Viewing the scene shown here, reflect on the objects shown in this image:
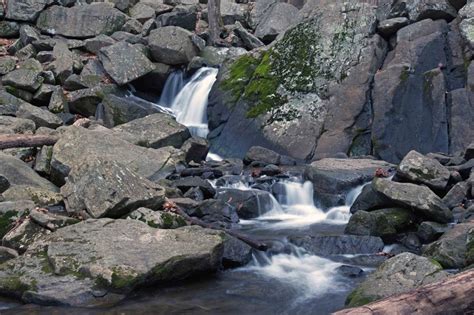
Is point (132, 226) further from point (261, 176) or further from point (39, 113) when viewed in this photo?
point (39, 113)

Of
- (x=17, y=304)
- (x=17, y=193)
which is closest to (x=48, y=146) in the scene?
(x=17, y=193)

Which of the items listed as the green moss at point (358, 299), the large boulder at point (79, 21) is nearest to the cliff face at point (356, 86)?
the large boulder at point (79, 21)

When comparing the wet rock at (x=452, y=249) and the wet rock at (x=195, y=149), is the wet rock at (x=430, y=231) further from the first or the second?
the wet rock at (x=195, y=149)

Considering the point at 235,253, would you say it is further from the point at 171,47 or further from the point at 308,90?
the point at 171,47

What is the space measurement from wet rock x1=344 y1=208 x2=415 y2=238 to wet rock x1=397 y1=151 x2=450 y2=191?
962 mm

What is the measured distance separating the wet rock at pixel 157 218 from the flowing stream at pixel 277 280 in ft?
4.40

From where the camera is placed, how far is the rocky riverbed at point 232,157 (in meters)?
7.46

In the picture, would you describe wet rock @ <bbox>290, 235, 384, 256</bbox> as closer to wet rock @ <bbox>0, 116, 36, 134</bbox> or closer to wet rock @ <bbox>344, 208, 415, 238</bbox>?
wet rock @ <bbox>344, 208, 415, 238</bbox>

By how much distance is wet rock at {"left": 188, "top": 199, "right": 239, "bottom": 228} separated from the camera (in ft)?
34.3

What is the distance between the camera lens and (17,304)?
6.94 meters

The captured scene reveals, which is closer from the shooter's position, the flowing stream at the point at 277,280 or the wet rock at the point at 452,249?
the flowing stream at the point at 277,280

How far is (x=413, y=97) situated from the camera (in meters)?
15.1

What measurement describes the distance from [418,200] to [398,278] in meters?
3.34

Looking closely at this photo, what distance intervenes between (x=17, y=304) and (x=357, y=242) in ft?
17.0
